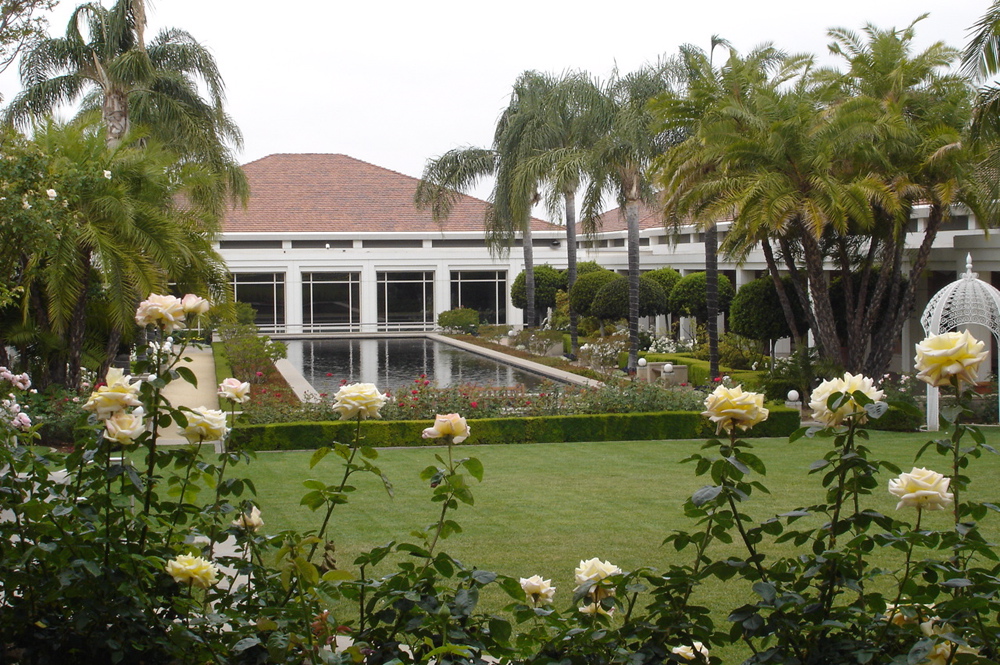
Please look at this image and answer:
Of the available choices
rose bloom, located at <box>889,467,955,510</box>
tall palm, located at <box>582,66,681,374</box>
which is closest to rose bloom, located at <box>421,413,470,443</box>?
rose bloom, located at <box>889,467,955,510</box>

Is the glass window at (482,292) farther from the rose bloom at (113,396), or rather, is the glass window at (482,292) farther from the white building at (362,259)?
the rose bloom at (113,396)

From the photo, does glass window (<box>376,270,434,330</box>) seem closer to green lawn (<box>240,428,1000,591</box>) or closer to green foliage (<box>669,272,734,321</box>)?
green foliage (<box>669,272,734,321</box>)

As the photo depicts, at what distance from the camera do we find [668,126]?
61.2ft

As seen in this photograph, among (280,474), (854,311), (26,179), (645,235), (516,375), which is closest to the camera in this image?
(26,179)

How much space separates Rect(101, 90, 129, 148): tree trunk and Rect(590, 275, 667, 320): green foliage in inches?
506

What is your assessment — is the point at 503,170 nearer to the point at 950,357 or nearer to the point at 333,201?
the point at 333,201

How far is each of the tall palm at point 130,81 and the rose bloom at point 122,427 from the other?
19396 millimetres

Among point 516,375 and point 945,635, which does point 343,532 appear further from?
point 516,375

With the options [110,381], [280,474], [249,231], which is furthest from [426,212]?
[110,381]

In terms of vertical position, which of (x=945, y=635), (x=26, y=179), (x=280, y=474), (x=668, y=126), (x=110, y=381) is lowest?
(x=280, y=474)

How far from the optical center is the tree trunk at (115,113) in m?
21.1

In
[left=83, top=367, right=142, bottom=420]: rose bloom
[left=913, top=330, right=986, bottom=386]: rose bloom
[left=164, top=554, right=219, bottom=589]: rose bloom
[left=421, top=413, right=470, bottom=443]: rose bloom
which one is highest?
[left=913, top=330, right=986, bottom=386]: rose bloom

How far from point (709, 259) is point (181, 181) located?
10.5 m

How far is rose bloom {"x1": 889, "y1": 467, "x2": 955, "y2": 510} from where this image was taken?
8.86ft
